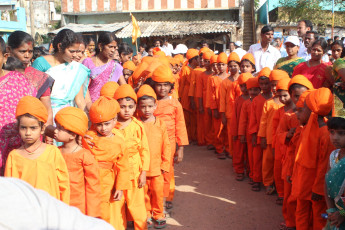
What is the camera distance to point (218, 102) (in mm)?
7363

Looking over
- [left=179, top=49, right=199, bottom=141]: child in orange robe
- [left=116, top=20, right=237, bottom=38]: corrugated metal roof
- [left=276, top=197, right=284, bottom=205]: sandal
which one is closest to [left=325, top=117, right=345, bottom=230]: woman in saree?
[left=276, top=197, right=284, bottom=205]: sandal

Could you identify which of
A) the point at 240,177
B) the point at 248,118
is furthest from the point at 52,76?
the point at 240,177

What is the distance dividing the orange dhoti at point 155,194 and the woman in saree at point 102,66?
131 cm

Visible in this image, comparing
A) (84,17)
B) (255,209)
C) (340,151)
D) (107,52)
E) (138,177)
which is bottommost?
(255,209)

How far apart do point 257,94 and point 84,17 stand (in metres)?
22.0

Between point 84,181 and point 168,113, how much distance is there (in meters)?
1.75

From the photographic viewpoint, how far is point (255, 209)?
501cm

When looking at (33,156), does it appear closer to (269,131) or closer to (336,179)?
(336,179)

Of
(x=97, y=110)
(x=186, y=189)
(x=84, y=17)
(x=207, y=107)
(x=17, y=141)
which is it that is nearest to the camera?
(x=17, y=141)

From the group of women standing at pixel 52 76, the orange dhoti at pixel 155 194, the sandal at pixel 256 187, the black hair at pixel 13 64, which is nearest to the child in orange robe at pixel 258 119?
the sandal at pixel 256 187

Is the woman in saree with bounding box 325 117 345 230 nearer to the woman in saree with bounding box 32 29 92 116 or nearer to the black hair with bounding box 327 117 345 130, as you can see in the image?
the black hair with bounding box 327 117 345 130

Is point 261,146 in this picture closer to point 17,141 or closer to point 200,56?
point 17,141

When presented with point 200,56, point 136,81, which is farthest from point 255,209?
point 200,56

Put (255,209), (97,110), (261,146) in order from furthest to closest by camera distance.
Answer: (261,146), (255,209), (97,110)
